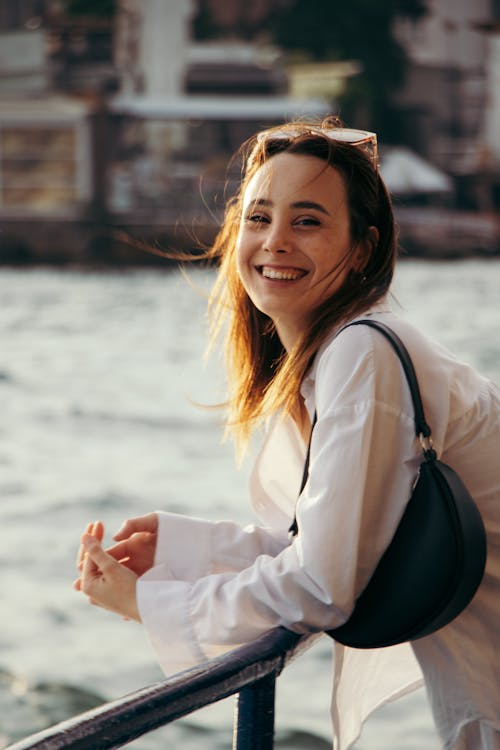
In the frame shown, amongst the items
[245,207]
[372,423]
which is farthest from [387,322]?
[245,207]

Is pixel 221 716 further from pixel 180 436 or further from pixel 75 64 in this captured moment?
pixel 75 64

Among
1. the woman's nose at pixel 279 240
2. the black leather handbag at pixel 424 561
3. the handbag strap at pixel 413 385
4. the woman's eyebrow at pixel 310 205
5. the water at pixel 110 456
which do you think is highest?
the woman's eyebrow at pixel 310 205

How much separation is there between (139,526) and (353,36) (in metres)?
28.0

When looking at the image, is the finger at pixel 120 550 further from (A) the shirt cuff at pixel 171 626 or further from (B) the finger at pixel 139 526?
(A) the shirt cuff at pixel 171 626

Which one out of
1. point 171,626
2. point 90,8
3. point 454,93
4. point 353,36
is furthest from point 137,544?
point 353,36

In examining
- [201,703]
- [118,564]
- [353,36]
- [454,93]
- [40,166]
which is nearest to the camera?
[201,703]

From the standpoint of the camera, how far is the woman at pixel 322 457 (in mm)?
960

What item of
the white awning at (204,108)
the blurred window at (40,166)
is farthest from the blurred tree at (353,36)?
the blurred window at (40,166)

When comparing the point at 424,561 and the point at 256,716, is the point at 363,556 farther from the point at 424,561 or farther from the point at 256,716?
the point at 256,716

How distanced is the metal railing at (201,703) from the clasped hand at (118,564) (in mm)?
186

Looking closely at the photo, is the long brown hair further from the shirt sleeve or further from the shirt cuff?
the shirt cuff

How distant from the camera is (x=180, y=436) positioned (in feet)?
49.0

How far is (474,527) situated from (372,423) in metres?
0.11

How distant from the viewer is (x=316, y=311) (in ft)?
3.72
